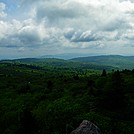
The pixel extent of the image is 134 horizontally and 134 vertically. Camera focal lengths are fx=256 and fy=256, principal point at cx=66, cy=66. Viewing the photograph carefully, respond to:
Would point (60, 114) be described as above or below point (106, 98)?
below

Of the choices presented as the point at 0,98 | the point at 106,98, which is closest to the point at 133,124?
the point at 106,98

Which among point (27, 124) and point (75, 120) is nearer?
point (27, 124)

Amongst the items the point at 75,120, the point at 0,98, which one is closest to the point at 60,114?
the point at 75,120

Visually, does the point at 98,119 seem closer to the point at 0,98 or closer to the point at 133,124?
the point at 133,124

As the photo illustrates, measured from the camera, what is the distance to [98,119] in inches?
1823

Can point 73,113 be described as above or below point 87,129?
below

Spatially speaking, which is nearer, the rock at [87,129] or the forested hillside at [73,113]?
the rock at [87,129]

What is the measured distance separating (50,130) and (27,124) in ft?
21.0

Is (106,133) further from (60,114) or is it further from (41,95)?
(41,95)

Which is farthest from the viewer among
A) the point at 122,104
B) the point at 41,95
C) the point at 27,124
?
the point at 41,95

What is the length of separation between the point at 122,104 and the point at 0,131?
2492cm

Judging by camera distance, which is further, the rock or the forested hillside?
the forested hillside

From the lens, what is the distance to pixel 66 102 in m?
58.2

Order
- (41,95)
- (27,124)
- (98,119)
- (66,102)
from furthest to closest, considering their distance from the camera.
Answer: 1. (41,95)
2. (66,102)
3. (98,119)
4. (27,124)
